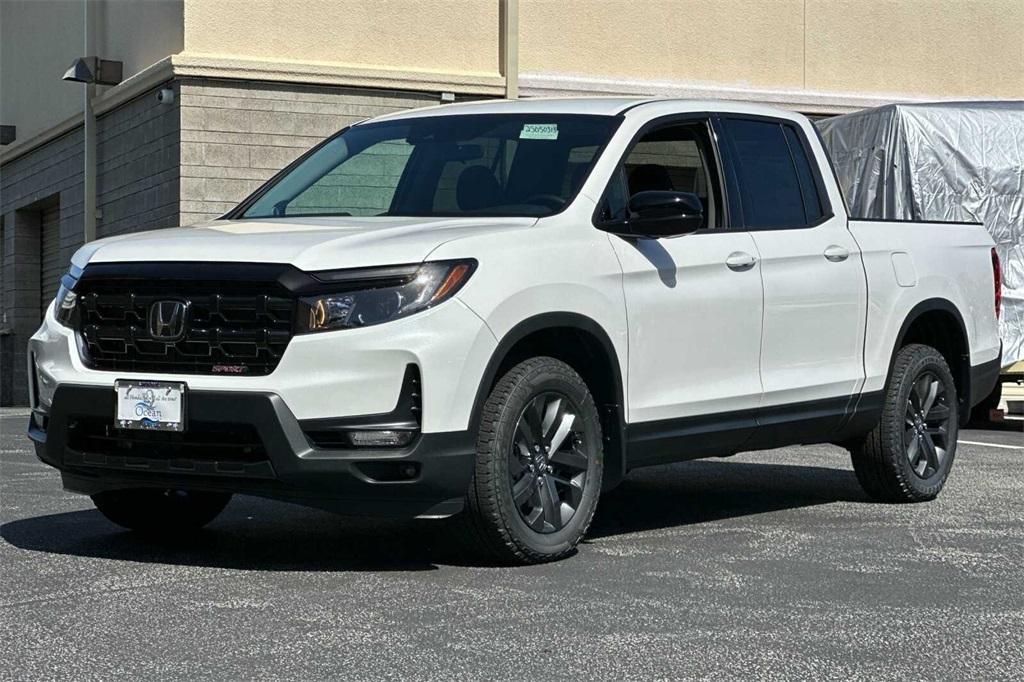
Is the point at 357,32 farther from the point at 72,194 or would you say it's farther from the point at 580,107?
the point at 580,107

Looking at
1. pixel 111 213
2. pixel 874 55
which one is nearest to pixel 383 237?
pixel 111 213

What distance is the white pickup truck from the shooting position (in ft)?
21.1

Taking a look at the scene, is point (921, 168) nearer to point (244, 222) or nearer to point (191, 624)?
point (244, 222)

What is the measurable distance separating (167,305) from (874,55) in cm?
2016

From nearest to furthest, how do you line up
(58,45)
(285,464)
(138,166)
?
(285,464) < (138,166) < (58,45)

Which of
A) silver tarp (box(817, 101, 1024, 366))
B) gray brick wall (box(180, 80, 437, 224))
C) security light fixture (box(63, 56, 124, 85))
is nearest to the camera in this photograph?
silver tarp (box(817, 101, 1024, 366))

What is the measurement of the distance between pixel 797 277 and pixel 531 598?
276 cm

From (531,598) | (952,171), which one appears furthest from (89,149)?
(531,598)

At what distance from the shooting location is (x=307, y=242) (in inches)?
260

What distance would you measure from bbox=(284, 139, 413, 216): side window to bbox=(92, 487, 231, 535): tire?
136cm

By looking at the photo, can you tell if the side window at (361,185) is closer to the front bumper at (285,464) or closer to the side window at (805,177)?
the front bumper at (285,464)

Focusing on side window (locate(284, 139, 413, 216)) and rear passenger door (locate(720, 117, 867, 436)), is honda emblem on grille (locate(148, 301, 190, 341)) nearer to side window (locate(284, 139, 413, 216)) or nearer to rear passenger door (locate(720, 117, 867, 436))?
side window (locate(284, 139, 413, 216))

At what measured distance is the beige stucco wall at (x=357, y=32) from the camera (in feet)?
69.8

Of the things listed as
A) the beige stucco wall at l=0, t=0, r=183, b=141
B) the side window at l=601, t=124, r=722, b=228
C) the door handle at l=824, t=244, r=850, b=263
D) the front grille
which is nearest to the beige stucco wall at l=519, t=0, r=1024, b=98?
the beige stucco wall at l=0, t=0, r=183, b=141
